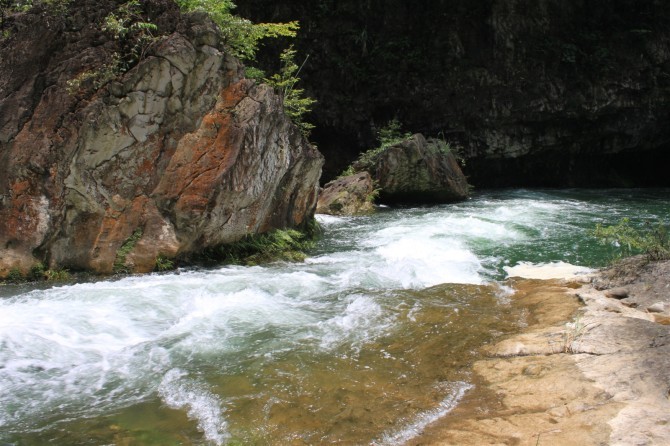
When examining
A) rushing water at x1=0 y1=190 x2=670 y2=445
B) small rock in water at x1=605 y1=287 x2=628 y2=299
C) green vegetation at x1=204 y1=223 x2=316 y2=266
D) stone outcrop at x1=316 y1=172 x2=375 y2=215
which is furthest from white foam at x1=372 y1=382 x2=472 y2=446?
stone outcrop at x1=316 y1=172 x2=375 y2=215

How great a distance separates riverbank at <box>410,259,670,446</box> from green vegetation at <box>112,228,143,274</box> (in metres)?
5.18

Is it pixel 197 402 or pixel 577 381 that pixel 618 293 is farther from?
pixel 197 402

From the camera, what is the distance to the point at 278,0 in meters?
19.1

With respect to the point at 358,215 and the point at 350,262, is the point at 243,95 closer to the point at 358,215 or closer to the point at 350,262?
the point at 350,262

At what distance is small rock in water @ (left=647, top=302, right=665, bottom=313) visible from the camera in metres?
5.29

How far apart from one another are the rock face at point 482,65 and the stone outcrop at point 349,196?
5.53m

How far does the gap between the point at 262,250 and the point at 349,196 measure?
6209 millimetres

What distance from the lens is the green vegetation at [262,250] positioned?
8117mm

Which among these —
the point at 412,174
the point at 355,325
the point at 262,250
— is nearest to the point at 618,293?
the point at 355,325

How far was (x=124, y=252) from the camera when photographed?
7.16 meters

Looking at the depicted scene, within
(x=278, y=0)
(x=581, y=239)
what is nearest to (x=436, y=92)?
(x=278, y=0)

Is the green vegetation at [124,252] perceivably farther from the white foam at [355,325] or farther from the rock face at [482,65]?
the rock face at [482,65]

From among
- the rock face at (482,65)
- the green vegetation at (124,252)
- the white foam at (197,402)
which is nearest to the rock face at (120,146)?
the green vegetation at (124,252)

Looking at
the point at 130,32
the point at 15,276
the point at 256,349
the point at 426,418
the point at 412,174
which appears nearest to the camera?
the point at 426,418
